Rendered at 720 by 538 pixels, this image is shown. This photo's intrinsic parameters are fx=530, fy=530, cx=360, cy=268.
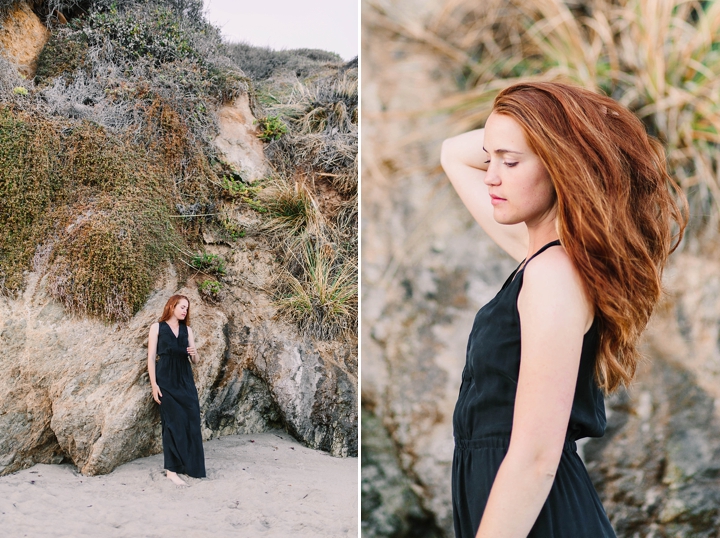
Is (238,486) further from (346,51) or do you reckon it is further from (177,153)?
(346,51)

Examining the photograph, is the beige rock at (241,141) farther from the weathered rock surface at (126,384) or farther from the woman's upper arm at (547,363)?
the woman's upper arm at (547,363)

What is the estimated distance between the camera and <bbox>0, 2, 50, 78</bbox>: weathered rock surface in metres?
3.07

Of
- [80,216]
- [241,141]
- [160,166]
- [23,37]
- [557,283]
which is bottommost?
[557,283]

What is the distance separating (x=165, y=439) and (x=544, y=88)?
2442mm

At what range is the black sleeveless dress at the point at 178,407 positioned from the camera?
8.94 ft

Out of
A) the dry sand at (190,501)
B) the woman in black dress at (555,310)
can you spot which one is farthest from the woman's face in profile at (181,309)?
the woman in black dress at (555,310)

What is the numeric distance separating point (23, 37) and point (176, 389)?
2282 mm

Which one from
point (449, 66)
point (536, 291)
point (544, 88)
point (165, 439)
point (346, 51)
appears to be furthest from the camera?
point (346, 51)

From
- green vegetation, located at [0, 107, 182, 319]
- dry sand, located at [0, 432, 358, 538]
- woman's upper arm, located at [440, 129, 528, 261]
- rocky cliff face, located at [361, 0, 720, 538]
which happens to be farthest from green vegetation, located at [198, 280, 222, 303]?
woman's upper arm, located at [440, 129, 528, 261]

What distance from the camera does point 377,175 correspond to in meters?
2.15

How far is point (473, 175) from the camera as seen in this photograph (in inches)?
61.0

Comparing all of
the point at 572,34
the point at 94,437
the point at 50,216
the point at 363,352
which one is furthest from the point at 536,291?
the point at 50,216

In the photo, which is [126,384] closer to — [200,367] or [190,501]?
[200,367]

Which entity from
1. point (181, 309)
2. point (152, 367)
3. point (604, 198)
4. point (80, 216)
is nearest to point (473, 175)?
point (604, 198)
